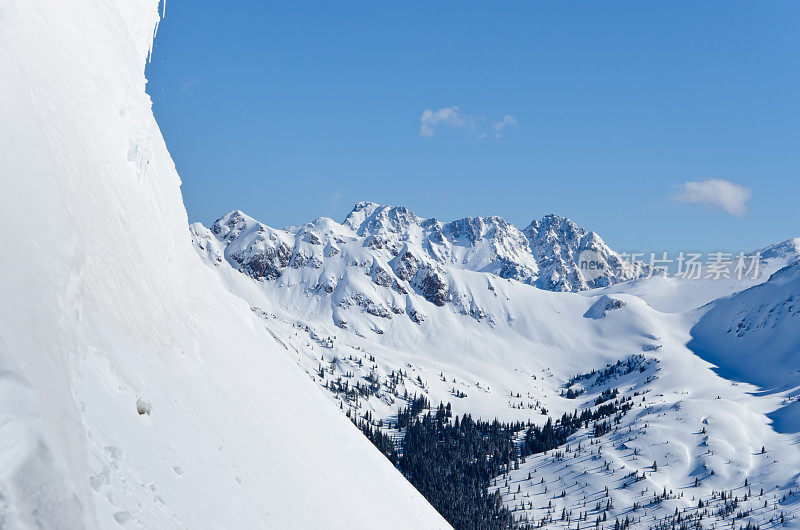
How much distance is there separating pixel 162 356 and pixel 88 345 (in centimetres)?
389

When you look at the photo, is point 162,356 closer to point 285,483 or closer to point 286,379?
point 285,483

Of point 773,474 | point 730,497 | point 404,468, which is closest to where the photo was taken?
point 730,497

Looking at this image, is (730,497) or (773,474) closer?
(730,497)

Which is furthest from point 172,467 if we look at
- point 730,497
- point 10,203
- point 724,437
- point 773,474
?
point 724,437

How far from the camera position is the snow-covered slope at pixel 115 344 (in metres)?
7.77

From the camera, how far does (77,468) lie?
7.70 m

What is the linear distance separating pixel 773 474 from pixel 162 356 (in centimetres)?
20396

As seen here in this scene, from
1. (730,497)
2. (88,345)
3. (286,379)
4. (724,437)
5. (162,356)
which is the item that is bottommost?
(88,345)

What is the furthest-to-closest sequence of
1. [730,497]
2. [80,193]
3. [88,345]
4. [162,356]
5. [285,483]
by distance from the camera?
[730,497] → [285,483] → [162,356] → [80,193] → [88,345]

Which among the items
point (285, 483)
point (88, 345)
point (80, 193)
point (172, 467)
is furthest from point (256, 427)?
point (80, 193)

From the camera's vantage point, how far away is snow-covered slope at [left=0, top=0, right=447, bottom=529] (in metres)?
7.77

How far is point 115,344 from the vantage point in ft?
49.5

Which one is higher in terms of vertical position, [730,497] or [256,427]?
[730,497]

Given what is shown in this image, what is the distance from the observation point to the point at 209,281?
2856cm
